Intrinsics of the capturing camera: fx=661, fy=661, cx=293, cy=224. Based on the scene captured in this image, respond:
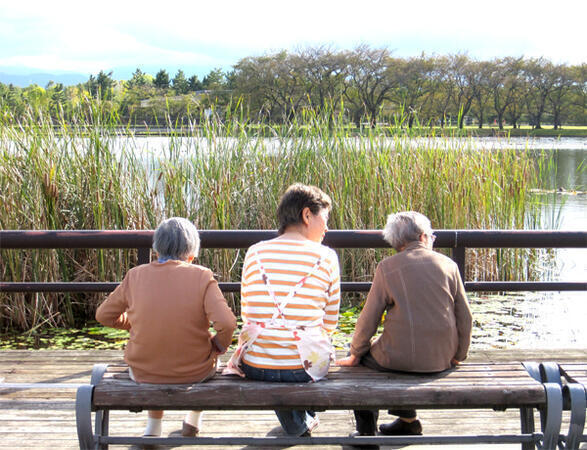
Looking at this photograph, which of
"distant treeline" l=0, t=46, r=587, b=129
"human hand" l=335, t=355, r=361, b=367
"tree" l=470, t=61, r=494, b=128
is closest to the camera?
"human hand" l=335, t=355, r=361, b=367

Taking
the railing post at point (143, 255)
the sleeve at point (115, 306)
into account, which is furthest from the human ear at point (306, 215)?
the railing post at point (143, 255)

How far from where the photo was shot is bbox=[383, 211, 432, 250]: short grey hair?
8.26ft

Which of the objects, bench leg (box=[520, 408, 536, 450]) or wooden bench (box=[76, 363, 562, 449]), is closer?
wooden bench (box=[76, 363, 562, 449])

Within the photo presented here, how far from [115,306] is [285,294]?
0.65 m

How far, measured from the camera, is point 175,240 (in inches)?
95.0

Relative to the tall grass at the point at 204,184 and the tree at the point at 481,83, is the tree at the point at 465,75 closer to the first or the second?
the tree at the point at 481,83

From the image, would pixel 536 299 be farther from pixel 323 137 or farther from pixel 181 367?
pixel 181 367

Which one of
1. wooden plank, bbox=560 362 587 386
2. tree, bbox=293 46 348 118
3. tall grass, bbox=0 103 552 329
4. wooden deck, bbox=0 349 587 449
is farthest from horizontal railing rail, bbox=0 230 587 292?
tree, bbox=293 46 348 118

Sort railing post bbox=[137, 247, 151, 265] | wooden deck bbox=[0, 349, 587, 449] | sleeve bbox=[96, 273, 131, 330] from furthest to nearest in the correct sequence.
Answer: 1. railing post bbox=[137, 247, 151, 265]
2. wooden deck bbox=[0, 349, 587, 449]
3. sleeve bbox=[96, 273, 131, 330]

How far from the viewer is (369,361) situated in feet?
8.49

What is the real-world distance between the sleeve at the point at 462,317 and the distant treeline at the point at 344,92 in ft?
13.1

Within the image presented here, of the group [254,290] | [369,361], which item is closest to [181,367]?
[254,290]

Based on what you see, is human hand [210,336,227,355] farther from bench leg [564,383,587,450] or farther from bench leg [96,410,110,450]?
bench leg [564,383,587,450]

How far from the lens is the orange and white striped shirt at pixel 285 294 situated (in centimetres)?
238
